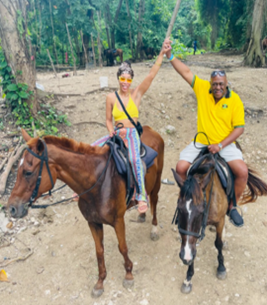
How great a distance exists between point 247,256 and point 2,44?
688 cm

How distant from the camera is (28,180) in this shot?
7.54 feet

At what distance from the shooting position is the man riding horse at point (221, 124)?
3.29 meters

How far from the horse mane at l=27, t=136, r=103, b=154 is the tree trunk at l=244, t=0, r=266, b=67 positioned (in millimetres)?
13080

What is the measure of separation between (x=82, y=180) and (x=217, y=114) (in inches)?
86.0

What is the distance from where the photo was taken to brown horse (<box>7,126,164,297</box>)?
2.30 meters

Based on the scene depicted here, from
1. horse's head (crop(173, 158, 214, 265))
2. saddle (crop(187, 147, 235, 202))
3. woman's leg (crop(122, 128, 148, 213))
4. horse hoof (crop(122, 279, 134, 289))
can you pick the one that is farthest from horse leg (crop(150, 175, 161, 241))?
horse's head (crop(173, 158, 214, 265))

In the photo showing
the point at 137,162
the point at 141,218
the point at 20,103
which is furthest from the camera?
the point at 20,103

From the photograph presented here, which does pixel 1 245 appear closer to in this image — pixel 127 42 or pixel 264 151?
pixel 264 151

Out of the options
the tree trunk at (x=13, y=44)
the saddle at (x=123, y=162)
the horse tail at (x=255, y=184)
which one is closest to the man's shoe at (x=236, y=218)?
the horse tail at (x=255, y=184)

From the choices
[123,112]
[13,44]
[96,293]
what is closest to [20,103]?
[13,44]

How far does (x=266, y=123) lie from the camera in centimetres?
782

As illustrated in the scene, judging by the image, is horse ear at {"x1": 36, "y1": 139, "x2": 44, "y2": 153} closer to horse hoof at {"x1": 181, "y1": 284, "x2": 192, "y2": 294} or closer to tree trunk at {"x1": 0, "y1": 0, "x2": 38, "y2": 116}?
horse hoof at {"x1": 181, "y1": 284, "x2": 192, "y2": 294}

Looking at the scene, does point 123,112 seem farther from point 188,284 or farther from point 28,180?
point 188,284

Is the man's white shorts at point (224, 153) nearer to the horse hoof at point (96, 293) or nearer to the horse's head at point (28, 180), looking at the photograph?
the horse's head at point (28, 180)
